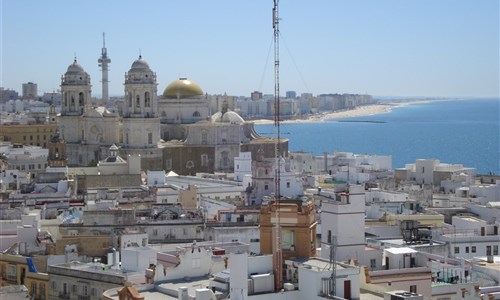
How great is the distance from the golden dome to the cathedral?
0.37 ft

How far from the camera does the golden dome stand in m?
69.0

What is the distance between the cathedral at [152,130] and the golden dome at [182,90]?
113 millimetres

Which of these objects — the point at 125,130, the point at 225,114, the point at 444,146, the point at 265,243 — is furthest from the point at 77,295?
the point at 444,146

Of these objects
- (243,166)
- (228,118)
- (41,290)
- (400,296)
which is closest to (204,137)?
(228,118)

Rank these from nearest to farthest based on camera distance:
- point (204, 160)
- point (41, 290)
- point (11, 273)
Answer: point (41, 290) < point (11, 273) < point (204, 160)

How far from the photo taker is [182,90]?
227 ft

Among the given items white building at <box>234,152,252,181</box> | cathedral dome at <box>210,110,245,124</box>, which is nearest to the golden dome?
cathedral dome at <box>210,110,245,124</box>

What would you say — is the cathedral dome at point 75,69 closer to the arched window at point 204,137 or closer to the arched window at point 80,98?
the arched window at point 80,98

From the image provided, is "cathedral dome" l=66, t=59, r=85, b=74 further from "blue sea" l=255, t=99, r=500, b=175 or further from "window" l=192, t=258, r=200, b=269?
"window" l=192, t=258, r=200, b=269

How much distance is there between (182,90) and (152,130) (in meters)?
9.17

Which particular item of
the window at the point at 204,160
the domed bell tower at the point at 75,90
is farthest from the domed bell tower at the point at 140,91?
the domed bell tower at the point at 75,90

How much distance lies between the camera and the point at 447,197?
44.2m

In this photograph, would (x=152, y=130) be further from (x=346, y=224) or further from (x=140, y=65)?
(x=346, y=224)

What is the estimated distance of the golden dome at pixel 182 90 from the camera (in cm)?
6903
